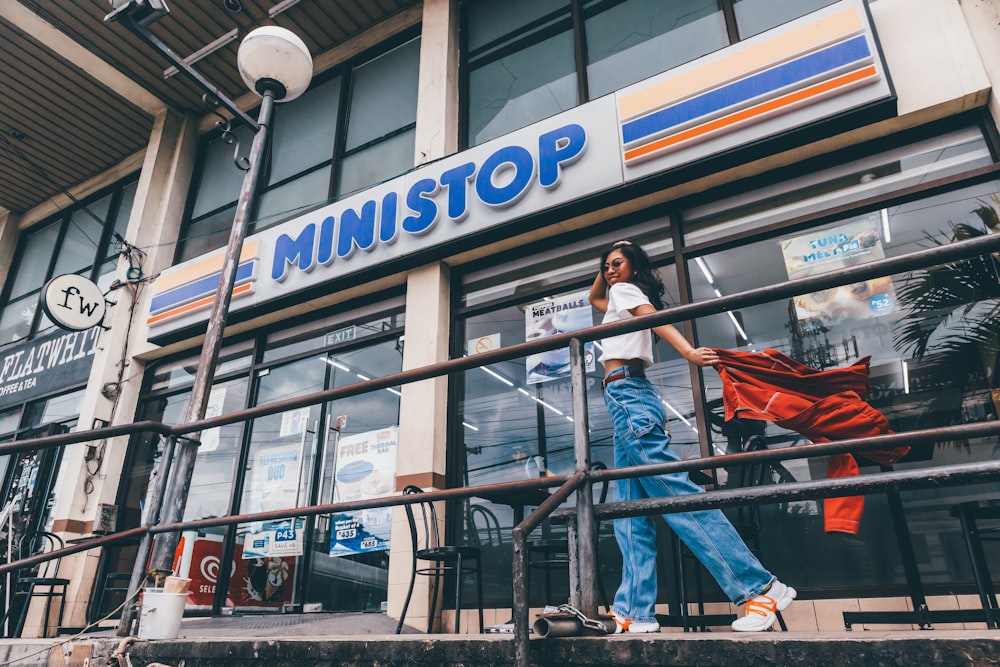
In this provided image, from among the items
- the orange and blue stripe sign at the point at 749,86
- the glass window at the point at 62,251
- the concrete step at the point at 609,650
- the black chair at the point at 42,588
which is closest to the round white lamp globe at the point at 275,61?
the orange and blue stripe sign at the point at 749,86

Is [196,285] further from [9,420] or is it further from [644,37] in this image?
[644,37]

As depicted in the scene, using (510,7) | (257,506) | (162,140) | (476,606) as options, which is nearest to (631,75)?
(510,7)

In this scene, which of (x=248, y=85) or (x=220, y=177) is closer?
(x=248, y=85)

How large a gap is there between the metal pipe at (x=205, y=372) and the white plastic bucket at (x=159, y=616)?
0.30 meters

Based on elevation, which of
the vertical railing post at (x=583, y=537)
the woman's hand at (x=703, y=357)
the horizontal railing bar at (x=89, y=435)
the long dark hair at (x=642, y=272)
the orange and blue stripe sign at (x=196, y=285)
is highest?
the orange and blue stripe sign at (x=196, y=285)

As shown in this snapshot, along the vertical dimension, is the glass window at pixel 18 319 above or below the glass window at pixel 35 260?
below

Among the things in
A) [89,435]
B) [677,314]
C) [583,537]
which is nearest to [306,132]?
[89,435]

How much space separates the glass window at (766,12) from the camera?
213 inches

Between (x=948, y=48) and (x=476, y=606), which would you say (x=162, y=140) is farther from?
(x=948, y=48)

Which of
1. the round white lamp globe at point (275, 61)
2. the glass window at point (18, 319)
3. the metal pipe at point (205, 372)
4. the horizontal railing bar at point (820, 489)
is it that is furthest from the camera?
the glass window at point (18, 319)

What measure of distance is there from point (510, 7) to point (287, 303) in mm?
4046

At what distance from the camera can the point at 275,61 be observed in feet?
15.3

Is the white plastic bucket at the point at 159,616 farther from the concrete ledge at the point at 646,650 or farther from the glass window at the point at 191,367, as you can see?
the glass window at the point at 191,367

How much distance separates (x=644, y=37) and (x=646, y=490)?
4727 millimetres
